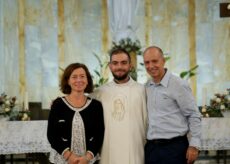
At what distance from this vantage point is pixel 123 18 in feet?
26.1

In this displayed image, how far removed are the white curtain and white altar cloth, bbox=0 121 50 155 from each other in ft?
9.97

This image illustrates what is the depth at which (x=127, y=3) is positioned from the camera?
8.17 meters

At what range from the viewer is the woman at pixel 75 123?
3371 millimetres

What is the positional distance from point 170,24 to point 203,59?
1058 millimetres

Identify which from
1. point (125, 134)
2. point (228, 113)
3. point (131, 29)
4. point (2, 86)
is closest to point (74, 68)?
point (125, 134)

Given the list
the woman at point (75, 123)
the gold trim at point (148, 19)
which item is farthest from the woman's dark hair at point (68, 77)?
the gold trim at point (148, 19)

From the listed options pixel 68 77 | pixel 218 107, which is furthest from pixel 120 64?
pixel 218 107

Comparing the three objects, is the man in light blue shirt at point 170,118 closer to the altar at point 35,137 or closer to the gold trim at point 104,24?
the altar at point 35,137

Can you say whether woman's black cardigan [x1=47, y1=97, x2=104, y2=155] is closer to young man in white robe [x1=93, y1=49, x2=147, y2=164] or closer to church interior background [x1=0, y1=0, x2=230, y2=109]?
young man in white robe [x1=93, y1=49, x2=147, y2=164]

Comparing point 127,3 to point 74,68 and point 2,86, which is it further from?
point 74,68

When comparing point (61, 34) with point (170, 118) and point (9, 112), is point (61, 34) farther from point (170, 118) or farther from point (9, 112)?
point (170, 118)

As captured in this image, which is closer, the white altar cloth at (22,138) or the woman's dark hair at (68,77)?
the woman's dark hair at (68,77)

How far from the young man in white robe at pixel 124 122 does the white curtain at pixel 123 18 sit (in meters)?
4.13

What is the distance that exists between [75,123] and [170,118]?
732 mm
